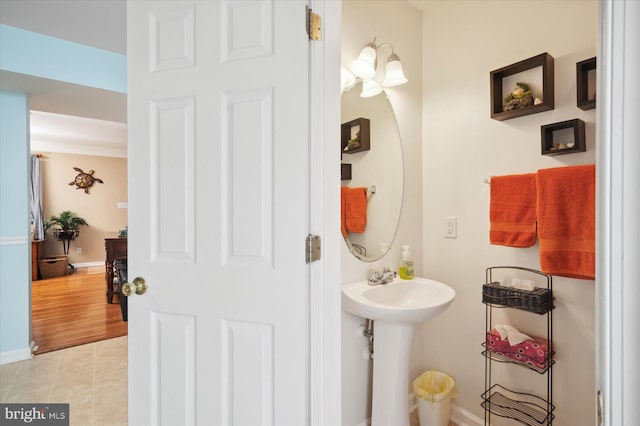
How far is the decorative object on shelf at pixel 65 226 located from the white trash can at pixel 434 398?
7325 mm

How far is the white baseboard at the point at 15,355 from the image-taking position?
2.83m

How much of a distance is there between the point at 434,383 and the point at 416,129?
1.56 meters

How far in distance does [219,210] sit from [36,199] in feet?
23.6

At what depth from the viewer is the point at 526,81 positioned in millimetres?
1729

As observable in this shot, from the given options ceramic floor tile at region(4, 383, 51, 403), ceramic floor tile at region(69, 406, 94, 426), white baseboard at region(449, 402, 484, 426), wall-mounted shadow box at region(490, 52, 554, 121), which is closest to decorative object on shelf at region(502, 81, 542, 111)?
wall-mounted shadow box at region(490, 52, 554, 121)

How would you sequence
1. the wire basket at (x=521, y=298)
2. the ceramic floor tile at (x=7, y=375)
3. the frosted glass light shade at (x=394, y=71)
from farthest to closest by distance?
1. the ceramic floor tile at (x=7, y=375)
2. the frosted glass light shade at (x=394, y=71)
3. the wire basket at (x=521, y=298)

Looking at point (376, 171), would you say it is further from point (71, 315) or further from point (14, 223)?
point (71, 315)

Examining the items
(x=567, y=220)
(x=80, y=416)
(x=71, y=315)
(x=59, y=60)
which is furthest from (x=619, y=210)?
(x=71, y=315)

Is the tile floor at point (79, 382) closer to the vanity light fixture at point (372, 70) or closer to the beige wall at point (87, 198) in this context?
the vanity light fixture at point (372, 70)

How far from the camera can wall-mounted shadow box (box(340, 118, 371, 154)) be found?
1823mm

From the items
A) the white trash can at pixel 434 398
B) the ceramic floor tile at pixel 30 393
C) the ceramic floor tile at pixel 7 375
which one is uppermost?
the white trash can at pixel 434 398

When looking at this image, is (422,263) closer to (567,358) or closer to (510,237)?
(510,237)

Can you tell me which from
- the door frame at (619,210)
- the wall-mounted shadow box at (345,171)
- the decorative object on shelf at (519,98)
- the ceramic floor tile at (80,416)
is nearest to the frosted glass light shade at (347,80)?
the wall-mounted shadow box at (345,171)

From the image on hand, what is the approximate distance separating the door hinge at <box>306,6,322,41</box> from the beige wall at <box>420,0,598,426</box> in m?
1.19
